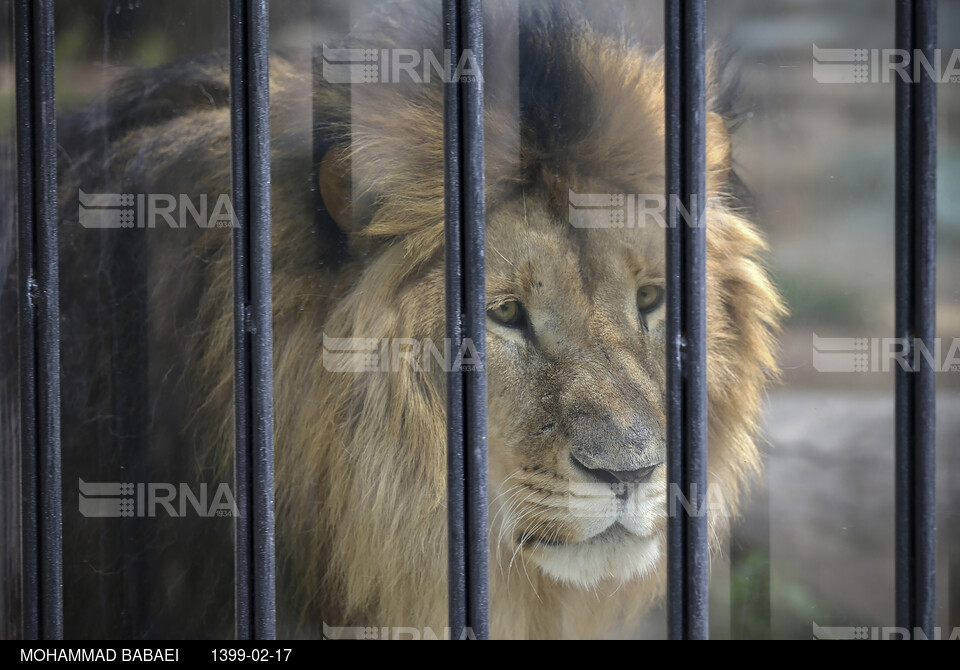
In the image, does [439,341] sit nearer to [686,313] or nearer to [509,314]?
[509,314]

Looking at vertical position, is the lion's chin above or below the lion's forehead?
below

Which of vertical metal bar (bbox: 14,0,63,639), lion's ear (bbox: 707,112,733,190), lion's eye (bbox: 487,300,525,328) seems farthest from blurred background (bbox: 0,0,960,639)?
lion's eye (bbox: 487,300,525,328)

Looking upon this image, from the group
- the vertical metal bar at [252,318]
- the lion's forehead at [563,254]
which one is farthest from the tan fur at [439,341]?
the vertical metal bar at [252,318]

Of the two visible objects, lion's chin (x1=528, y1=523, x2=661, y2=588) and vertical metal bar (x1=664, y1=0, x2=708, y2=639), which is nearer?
vertical metal bar (x1=664, y1=0, x2=708, y2=639)

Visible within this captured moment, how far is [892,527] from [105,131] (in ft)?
5.00

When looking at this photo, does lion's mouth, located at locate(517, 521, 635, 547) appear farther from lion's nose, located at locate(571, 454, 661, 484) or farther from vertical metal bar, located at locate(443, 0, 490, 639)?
vertical metal bar, located at locate(443, 0, 490, 639)

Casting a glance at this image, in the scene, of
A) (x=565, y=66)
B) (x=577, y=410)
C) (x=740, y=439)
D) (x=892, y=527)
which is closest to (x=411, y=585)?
(x=577, y=410)

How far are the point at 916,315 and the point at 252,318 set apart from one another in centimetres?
105

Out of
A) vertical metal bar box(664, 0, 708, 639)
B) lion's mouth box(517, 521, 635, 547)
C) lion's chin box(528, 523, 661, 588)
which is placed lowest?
lion's chin box(528, 523, 661, 588)

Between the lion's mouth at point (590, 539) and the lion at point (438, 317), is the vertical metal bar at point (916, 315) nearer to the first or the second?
the lion at point (438, 317)

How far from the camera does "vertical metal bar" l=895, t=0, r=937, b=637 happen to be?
142 centimetres

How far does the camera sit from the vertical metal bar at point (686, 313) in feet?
4.54

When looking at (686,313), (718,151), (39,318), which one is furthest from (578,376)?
(39,318)

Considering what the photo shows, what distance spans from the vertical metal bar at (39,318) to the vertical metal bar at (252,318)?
0.93 feet
